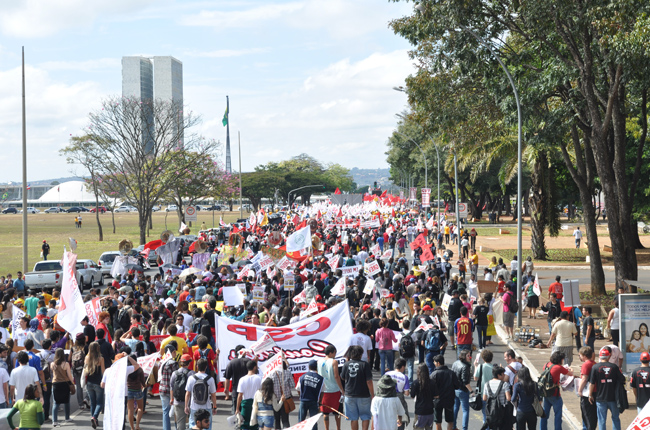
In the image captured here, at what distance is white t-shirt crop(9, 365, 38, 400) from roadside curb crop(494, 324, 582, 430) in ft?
27.1

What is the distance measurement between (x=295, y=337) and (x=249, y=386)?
174 cm

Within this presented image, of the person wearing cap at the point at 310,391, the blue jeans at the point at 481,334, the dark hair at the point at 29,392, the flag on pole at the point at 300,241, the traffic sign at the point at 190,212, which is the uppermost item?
the traffic sign at the point at 190,212

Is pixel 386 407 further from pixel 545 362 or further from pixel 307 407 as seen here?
pixel 545 362

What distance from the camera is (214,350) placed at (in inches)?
494

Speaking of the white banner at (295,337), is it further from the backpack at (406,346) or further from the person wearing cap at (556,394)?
the person wearing cap at (556,394)

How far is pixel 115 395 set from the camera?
9211 millimetres

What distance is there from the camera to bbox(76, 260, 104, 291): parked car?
92.7 ft

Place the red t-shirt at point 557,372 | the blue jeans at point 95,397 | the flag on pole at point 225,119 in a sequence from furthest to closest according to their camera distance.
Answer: the flag on pole at point 225,119
the blue jeans at point 95,397
the red t-shirt at point 557,372

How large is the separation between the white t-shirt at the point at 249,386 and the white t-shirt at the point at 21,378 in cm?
321

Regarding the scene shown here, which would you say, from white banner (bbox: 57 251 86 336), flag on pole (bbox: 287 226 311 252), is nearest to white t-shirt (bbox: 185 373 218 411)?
white banner (bbox: 57 251 86 336)

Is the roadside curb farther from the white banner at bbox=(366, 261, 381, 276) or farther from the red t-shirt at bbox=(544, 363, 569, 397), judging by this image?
the white banner at bbox=(366, 261, 381, 276)

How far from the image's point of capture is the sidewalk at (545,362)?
36.7 ft

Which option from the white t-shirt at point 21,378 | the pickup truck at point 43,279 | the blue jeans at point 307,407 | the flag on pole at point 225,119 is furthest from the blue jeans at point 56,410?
the flag on pole at point 225,119

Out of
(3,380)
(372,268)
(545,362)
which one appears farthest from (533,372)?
(3,380)
